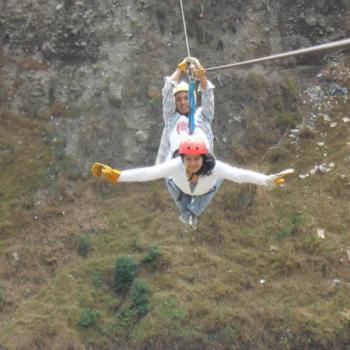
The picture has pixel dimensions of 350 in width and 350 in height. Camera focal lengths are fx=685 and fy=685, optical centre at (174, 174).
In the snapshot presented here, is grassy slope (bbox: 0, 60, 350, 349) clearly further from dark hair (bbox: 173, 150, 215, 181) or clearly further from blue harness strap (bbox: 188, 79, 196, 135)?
dark hair (bbox: 173, 150, 215, 181)

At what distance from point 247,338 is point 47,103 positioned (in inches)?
249

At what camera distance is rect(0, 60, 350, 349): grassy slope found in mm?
11625

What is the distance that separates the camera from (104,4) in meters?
14.5

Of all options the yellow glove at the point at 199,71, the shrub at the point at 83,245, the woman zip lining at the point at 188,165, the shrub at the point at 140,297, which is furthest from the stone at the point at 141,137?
the yellow glove at the point at 199,71

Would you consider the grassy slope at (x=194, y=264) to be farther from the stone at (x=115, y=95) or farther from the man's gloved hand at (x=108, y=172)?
the man's gloved hand at (x=108, y=172)

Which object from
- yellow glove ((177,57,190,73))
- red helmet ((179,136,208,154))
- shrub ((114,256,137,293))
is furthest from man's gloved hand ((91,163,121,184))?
shrub ((114,256,137,293))

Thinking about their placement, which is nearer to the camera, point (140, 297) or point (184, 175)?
point (184, 175)

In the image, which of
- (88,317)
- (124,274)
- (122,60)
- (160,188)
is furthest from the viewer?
(122,60)

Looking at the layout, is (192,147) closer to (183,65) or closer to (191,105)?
(191,105)

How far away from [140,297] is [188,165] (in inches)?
275

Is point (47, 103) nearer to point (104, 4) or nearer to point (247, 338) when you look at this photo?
point (104, 4)

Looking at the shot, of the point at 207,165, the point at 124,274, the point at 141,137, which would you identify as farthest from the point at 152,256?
the point at 207,165

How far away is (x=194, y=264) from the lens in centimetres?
1241

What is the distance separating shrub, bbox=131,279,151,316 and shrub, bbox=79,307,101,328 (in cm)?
66
